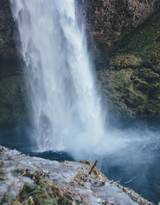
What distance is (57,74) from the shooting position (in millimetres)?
25297

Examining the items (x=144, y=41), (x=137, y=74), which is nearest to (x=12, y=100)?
(x=137, y=74)

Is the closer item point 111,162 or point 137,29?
point 111,162

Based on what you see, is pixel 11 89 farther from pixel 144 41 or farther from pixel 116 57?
pixel 144 41

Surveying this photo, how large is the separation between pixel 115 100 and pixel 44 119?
12.8 ft

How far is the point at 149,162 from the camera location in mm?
19562

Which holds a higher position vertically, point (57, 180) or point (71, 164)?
point (71, 164)

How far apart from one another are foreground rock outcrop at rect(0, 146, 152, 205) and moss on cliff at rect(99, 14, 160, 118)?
1596 centimetres

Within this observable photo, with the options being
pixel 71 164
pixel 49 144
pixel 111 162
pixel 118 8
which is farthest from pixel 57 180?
pixel 118 8

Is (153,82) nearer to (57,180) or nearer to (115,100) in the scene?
(115,100)

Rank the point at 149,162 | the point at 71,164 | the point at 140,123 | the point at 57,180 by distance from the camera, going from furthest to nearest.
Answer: the point at 140,123 < the point at 149,162 < the point at 71,164 < the point at 57,180

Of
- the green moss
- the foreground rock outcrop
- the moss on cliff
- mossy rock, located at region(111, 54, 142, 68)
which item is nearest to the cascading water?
the moss on cliff

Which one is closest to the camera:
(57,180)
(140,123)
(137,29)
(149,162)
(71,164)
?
(57,180)

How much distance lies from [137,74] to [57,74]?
4.13m

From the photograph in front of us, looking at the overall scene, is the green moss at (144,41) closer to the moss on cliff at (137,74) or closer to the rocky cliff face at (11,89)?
the moss on cliff at (137,74)
